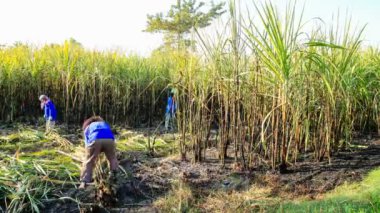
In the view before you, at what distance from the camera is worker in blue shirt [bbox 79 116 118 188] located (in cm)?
511

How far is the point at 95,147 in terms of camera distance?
5188 mm

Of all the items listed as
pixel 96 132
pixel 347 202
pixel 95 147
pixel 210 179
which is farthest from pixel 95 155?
pixel 347 202

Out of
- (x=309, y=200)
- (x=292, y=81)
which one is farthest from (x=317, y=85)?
(x=309, y=200)

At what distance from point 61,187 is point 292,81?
280 cm

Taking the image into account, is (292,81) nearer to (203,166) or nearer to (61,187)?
(203,166)

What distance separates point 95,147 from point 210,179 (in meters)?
1.39

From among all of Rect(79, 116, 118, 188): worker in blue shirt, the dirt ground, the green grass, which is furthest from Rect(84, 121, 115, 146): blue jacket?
the green grass

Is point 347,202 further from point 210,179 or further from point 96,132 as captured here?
point 96,132

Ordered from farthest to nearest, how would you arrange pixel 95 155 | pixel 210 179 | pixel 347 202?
1. pixel 210 179
2. pixel 95 155
3. pixel 347 202

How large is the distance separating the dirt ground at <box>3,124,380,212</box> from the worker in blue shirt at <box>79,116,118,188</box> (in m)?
0.16

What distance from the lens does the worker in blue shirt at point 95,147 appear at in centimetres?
511

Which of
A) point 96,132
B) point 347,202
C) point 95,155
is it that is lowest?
point 347,202

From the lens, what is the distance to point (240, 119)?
538 cm

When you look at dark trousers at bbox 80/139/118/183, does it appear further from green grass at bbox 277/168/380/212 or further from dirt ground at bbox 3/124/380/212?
green grass at bbox 277/168/380/212
